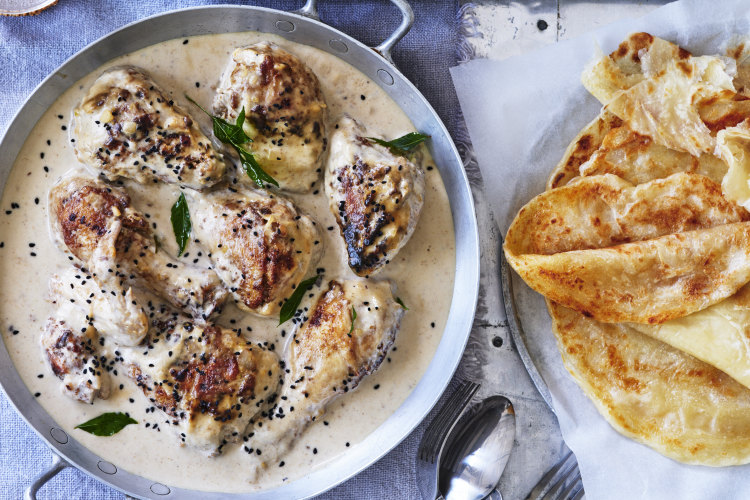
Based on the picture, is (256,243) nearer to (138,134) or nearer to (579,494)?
(138,134)

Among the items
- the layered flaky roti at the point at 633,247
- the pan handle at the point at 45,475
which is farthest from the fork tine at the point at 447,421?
the pan handle at the point at 45,475

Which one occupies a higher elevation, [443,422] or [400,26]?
[400,26]

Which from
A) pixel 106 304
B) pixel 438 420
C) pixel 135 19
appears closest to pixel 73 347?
pixel 106 304

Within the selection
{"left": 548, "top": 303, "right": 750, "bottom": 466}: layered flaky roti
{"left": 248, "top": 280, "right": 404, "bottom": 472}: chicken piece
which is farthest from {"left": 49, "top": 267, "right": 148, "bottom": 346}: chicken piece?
{"left": 548, "top": 303, "right": 750, "bottom": 466}: layered flaky roti

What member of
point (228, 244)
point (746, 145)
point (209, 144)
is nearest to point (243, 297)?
point (228, 244)

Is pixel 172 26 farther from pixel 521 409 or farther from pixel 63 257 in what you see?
Result: pixel 521 409
